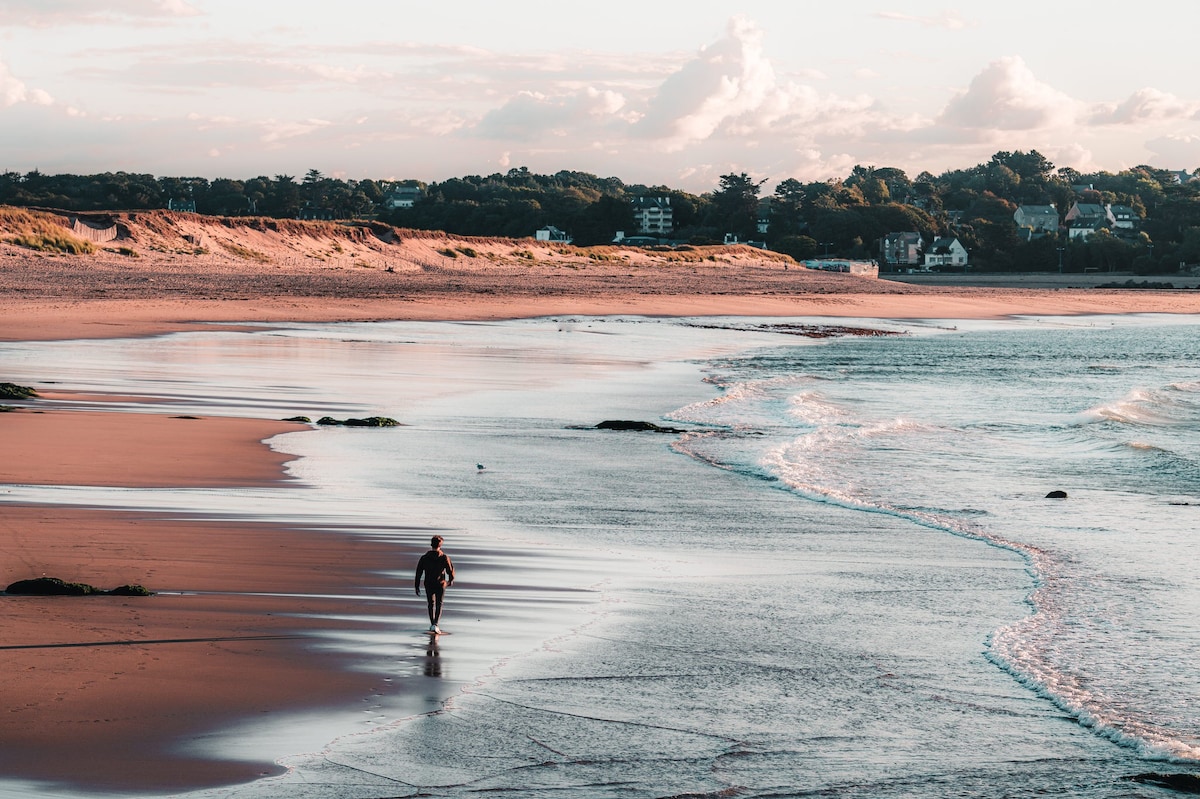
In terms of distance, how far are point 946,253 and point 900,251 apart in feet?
19.0

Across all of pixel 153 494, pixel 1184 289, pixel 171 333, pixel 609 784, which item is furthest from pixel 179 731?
pixel 1184 289

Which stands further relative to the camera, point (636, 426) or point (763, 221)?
point (763, 221)

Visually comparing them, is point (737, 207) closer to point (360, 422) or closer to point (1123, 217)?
point (1123, 217)

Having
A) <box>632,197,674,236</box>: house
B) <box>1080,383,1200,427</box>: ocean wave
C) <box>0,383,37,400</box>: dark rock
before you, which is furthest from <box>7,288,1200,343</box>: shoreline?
<box>632,197,674,236</box>: house

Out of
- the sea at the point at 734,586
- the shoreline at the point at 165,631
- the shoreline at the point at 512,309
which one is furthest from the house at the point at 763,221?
the shoreline at the point at 165,631

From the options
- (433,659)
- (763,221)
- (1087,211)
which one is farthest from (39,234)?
(1087,211)

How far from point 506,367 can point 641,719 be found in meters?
24.0

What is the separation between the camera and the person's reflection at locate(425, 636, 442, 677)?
8.12m

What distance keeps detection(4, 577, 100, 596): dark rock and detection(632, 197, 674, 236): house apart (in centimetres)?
15551

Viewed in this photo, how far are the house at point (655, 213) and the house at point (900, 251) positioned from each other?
27962mm

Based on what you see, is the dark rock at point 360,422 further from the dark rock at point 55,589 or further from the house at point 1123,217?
the house at point 1123,217

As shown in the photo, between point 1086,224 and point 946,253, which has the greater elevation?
point 1086,224

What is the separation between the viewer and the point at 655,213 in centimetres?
17038

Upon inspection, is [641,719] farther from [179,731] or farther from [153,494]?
[153,494]
